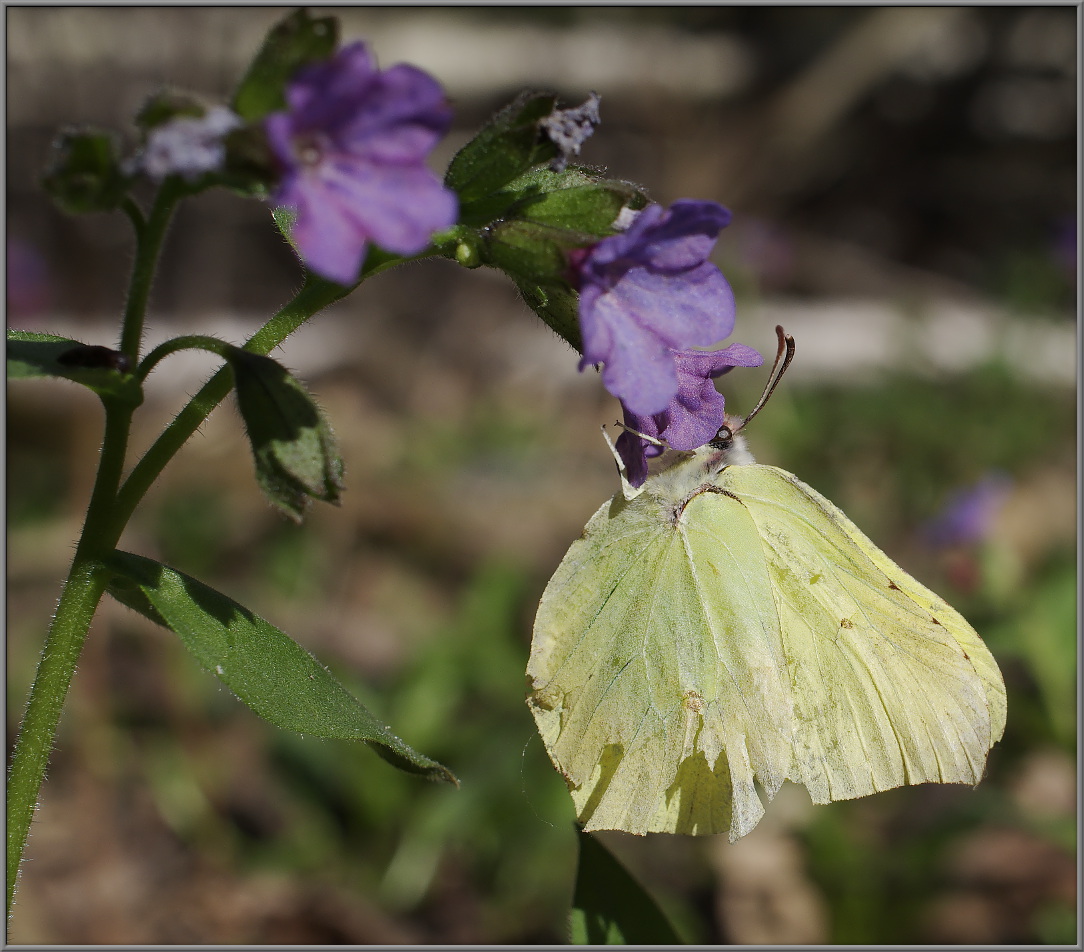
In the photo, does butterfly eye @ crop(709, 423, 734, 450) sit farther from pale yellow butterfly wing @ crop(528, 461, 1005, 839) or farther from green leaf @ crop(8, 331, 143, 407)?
green leaf @ crop(8, 331, 143, 407)

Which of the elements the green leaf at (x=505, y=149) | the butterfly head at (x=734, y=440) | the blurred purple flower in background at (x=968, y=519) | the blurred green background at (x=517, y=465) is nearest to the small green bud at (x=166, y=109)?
the blurred green background at (x=517, y=465)

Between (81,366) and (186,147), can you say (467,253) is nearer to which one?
(186,147)

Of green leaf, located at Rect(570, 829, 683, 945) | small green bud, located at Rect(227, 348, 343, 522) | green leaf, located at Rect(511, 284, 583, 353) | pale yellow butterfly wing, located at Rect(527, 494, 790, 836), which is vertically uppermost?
green leaf, located at Rect(511, 284, 583, 353)

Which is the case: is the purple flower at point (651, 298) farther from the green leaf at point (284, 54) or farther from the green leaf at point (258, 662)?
the green leaf at point (258, 662)

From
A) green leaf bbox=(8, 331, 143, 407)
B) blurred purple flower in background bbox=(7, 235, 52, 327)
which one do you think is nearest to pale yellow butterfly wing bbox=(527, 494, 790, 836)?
green leaf bbox=(8, 331, 143, 407)

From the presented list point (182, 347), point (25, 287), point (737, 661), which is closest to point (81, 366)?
point (182, 347)

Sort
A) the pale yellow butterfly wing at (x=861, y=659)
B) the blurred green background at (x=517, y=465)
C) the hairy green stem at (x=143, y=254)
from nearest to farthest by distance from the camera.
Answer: the hairy green stem at (x=143, y=254) < the pale yellow butterfly wing at (x=861, y=659) < the blurred green background at (x=517, y=465)

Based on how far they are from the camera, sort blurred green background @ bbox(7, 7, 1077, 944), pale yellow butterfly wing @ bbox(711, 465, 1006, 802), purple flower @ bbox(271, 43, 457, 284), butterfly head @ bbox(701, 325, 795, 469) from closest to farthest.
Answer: purple flower @ bbox(271, 43, 457, 284)
pale yellow butterfly wing @ bbox(711, 465, 1006, 802)
butterfly head @ bbox(701, 325, 795, 469)
blurred green background @ bbox(7, 7, 1077, 944)
